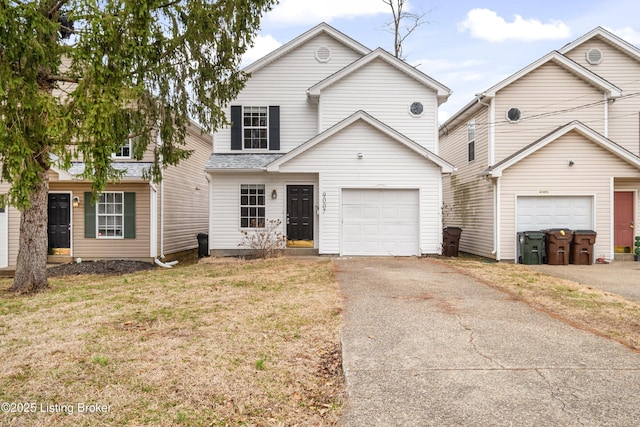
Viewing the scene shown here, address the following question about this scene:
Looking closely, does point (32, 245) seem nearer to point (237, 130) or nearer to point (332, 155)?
point (237, 130)

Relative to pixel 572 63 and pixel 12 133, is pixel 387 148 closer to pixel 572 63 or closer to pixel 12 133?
pixel 572 63

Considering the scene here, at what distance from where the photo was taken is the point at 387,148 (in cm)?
1452

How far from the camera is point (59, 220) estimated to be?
1572 centimetres

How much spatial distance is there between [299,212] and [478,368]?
11.3 meters

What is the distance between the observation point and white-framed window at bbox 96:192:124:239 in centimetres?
1573

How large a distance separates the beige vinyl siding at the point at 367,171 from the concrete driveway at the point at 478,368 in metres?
7.23

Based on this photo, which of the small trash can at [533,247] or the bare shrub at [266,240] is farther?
the bare shrub at [266,240]

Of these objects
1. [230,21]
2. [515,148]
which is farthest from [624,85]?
[230,21]

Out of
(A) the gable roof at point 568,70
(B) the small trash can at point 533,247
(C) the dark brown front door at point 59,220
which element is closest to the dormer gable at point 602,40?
(A) the gable roof at point 568,70

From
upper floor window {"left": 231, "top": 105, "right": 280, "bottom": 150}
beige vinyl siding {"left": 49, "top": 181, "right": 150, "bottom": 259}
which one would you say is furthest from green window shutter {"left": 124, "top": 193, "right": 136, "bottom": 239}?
upper floor window {"left": 231, "top": 105, "right": 280, "bottom": 150}

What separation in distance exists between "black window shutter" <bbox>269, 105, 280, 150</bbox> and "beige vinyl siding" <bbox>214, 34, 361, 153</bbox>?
189 millimetres

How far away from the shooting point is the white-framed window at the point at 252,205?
15336mm

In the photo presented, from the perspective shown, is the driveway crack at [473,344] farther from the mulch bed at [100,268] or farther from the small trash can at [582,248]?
the mulch bed at [100,268]

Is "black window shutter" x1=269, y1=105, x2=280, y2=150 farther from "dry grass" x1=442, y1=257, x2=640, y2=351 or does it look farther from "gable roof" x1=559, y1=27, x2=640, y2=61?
"gable roof" x1=559, y1=27, x2=640, y2=61
